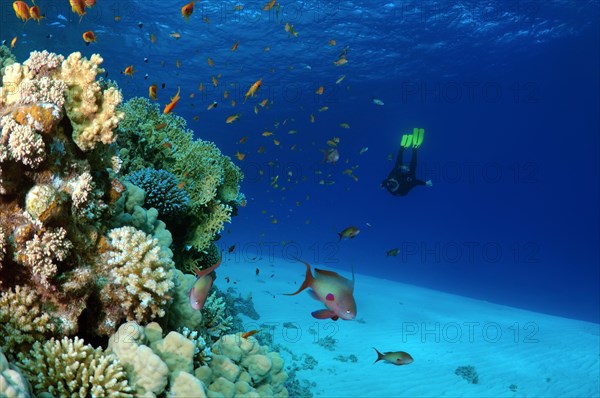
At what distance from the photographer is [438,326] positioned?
14.6 m

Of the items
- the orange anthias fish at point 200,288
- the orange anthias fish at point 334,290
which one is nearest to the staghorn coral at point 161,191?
the orange anthias fish at point 200,288

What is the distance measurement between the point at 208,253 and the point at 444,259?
9526 cm

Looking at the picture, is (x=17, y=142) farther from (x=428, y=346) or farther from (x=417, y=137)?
(x=417, y=137)

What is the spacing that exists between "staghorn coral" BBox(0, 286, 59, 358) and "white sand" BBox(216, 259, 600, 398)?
7151mm

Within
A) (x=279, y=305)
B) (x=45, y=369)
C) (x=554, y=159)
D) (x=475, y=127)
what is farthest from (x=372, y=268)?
(x=45, y=369)

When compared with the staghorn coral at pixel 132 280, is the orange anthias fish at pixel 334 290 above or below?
above

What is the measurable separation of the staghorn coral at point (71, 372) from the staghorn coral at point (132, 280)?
0.52 meters

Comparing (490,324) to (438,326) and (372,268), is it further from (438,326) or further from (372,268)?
(372,268)

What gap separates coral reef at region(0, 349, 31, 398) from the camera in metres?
1.74

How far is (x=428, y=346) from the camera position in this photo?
40.9 feet

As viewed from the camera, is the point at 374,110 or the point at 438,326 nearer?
the point at 438,326

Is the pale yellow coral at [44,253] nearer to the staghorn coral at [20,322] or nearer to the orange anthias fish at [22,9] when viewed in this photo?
the staghorn coral at [20,322]

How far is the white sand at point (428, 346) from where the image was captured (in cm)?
964

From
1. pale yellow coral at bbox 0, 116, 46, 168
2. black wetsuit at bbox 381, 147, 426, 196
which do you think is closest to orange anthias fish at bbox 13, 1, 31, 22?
pale yellow coral at bbox 0, 116, 46, 168
